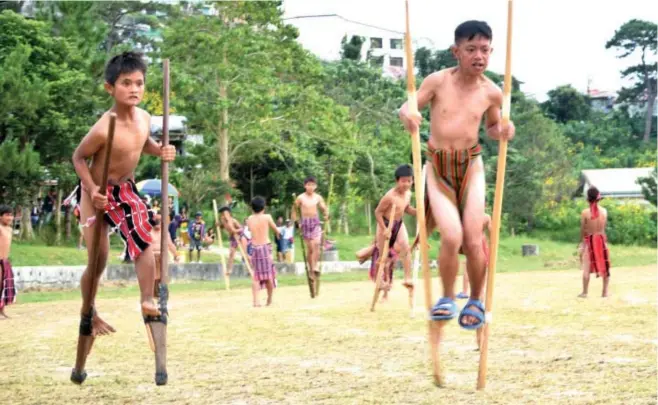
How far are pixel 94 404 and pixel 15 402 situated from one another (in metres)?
0.59

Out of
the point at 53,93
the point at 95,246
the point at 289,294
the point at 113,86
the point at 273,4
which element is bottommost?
the point at 289,294

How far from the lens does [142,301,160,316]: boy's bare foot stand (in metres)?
7.54

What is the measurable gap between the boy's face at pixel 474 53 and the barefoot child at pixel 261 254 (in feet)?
32.5

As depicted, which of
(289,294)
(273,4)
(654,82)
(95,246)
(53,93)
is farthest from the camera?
(654,82)

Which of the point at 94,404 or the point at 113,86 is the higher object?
the point at 113,86

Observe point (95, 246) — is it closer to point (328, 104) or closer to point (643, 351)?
point (643, 351)

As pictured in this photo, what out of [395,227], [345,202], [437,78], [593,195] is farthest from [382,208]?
[345,202]

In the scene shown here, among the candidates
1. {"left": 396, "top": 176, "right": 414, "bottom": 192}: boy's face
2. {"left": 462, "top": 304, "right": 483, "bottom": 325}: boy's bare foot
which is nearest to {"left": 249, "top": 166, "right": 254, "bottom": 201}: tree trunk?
{"left": 396, "top": 176, "right": 414, "bottom": 192}: boy's face

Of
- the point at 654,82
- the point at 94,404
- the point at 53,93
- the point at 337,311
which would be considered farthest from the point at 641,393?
the point at 654,82

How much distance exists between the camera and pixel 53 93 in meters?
29.9

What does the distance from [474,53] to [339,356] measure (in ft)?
11.8

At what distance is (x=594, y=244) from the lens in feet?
59.0

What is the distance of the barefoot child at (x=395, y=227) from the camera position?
597 inches

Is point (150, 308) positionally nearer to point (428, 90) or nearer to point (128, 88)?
point (128, 88)
